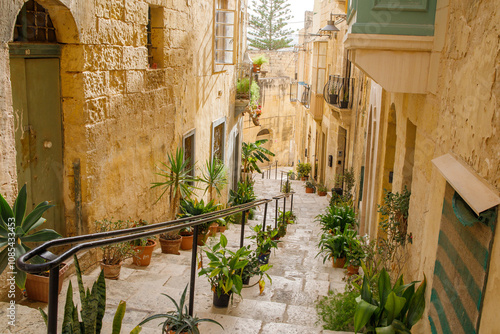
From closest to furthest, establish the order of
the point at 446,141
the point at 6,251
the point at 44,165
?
1. the point at 6,251
2. the point at 446,141
3. the point at 44,165

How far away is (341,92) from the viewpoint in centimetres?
1291

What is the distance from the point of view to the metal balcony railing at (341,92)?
12641mm

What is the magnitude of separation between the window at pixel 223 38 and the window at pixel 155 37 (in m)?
3.17

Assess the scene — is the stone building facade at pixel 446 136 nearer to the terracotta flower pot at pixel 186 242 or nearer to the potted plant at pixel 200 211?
the potted plant at pixel 200 211

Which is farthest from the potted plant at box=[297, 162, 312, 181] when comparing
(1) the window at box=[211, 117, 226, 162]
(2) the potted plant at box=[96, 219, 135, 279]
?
(2) the potted plant at box=[96, 219, 135, 279]

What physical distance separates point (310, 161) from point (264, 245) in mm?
15220

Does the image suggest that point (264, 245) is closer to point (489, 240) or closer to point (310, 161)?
point (489, 240)

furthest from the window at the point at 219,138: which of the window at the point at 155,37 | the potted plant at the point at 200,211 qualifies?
the window at the point at 155,37

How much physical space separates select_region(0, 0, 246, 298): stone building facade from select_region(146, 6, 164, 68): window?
0.05 ft

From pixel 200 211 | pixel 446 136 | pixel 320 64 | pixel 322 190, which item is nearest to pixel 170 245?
pixel 200 211

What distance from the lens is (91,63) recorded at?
15.6ft

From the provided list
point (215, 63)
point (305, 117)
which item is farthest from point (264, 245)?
point (305, 117)

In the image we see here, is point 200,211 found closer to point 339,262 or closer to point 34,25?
point 339,262

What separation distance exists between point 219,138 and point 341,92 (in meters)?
3.92
